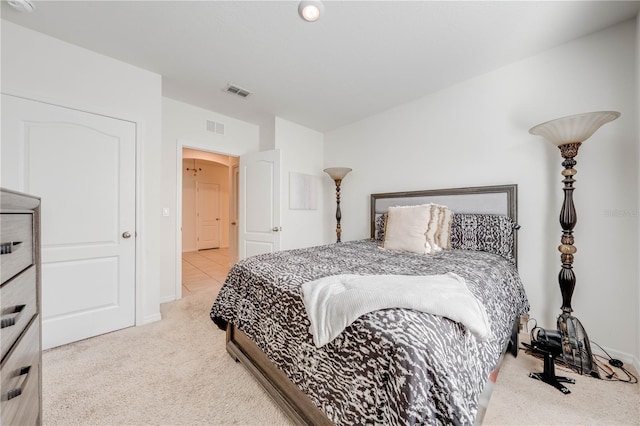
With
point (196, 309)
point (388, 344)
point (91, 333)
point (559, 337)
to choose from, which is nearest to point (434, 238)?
point (559, 337)

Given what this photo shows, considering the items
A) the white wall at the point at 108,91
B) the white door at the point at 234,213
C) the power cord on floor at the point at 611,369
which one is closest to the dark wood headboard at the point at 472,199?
the power cord on floor at the point at 611,369

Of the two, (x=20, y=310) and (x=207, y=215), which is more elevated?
(x=207, y=215)

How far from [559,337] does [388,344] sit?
1.64 metres

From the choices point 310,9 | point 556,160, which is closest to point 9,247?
point 310,9

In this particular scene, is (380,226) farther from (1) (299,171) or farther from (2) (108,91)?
(2) (108,91)

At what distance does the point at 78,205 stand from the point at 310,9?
247 cm

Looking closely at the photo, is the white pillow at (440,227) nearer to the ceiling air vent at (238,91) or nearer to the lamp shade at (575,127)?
the lamp shade at (575,127)

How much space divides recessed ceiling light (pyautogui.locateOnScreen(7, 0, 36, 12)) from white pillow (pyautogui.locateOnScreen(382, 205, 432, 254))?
3.28 m

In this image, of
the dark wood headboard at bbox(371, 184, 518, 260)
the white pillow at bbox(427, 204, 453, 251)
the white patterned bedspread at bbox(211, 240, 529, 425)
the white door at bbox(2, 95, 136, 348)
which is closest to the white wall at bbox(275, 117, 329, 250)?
the dark wood headboard at bbox(371, 184, 518, 260)

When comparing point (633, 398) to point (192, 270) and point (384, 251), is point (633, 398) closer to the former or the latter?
point (384, 251)

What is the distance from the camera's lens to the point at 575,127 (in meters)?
1.67

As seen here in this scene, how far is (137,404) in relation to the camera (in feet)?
4.53

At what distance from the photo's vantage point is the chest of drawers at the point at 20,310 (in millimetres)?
662

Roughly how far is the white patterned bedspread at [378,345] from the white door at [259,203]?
1573 millimetres
